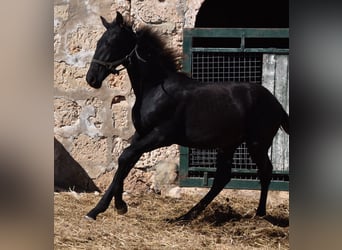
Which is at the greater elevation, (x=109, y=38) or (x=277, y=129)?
(x=109, y=38)

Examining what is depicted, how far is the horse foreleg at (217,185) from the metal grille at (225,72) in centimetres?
5

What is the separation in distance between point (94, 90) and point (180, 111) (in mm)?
688

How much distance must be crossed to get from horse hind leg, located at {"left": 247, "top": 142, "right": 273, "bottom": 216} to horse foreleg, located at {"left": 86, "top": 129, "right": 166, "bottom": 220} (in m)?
0.76

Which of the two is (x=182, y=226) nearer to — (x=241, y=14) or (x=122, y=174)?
(x=122, y=174)

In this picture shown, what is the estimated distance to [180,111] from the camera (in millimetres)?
4723

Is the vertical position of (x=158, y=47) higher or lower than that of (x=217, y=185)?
higher

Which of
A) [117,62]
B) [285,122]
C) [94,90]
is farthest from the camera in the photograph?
[94,90]

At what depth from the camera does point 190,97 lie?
15.5ft

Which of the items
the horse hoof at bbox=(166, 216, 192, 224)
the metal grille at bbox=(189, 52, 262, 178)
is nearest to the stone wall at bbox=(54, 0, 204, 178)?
the metal grille at bbox=(189, 52, 262, 178)

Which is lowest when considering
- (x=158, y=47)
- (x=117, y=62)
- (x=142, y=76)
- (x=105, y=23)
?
(x=142, y=76)

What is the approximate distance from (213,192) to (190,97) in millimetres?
707

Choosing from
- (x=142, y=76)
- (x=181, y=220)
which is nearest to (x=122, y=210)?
(x=181, y=220)
